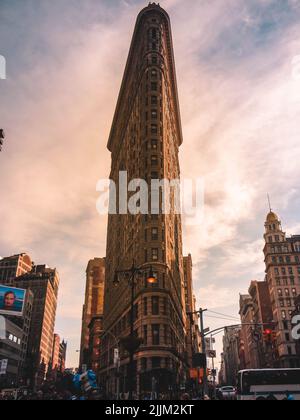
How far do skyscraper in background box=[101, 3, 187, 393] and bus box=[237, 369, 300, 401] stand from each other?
851cm

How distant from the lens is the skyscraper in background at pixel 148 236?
54.2m

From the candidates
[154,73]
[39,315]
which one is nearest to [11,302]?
[154,73]

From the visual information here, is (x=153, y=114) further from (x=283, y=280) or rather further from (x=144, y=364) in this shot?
(x=283, y=280)

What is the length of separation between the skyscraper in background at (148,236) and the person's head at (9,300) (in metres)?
19.1

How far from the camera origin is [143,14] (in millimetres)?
96000

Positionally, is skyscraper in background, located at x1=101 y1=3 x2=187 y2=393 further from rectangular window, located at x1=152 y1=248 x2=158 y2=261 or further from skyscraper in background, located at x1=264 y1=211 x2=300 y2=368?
skyscraper in background, located at x1=264 y1=211 x2=300 y2=368

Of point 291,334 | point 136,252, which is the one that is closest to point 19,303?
point 136,252

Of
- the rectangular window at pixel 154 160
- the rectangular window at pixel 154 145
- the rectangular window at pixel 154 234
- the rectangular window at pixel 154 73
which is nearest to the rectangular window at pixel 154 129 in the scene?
the rectangular window at pixel 154 145

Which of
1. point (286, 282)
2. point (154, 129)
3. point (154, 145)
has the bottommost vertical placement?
point (286, 282)

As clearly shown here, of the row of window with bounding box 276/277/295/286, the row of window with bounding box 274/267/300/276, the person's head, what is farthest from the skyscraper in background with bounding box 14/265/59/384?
the row of window with bounding box 274/267/300/276

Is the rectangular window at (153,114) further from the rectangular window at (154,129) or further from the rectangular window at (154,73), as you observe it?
the rectangular window at (154,73)

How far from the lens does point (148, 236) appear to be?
62594 millimetres

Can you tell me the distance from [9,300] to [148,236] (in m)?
29.1
